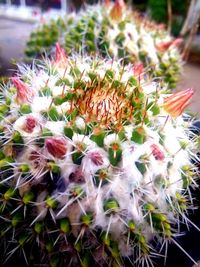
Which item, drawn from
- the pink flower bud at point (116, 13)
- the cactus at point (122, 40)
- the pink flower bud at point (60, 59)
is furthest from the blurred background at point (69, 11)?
the pink flower bud at point (60, 59)

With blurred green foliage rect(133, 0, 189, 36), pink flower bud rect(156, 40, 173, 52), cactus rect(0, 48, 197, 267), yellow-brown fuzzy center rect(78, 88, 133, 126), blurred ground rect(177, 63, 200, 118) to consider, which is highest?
yellow-brown fuzzy center rect(78, 88, 133, 126)

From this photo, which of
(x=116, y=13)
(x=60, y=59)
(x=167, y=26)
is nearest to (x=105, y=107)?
(x=60, y=59)

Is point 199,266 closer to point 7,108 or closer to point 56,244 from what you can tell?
point 56,244

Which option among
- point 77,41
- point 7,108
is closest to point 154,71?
point 77,41

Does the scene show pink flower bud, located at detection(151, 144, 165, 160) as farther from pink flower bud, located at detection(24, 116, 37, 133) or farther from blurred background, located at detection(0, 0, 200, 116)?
blurred background, located at detection(0, 0, 200, 116)

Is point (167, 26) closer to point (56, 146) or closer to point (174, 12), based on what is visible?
point (174, 12)

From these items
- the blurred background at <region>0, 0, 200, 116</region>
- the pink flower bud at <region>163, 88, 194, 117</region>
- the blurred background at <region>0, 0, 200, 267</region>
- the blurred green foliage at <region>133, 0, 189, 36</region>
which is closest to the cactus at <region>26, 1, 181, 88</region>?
the blurred background at <region>0, 0, 200, 267</region>
